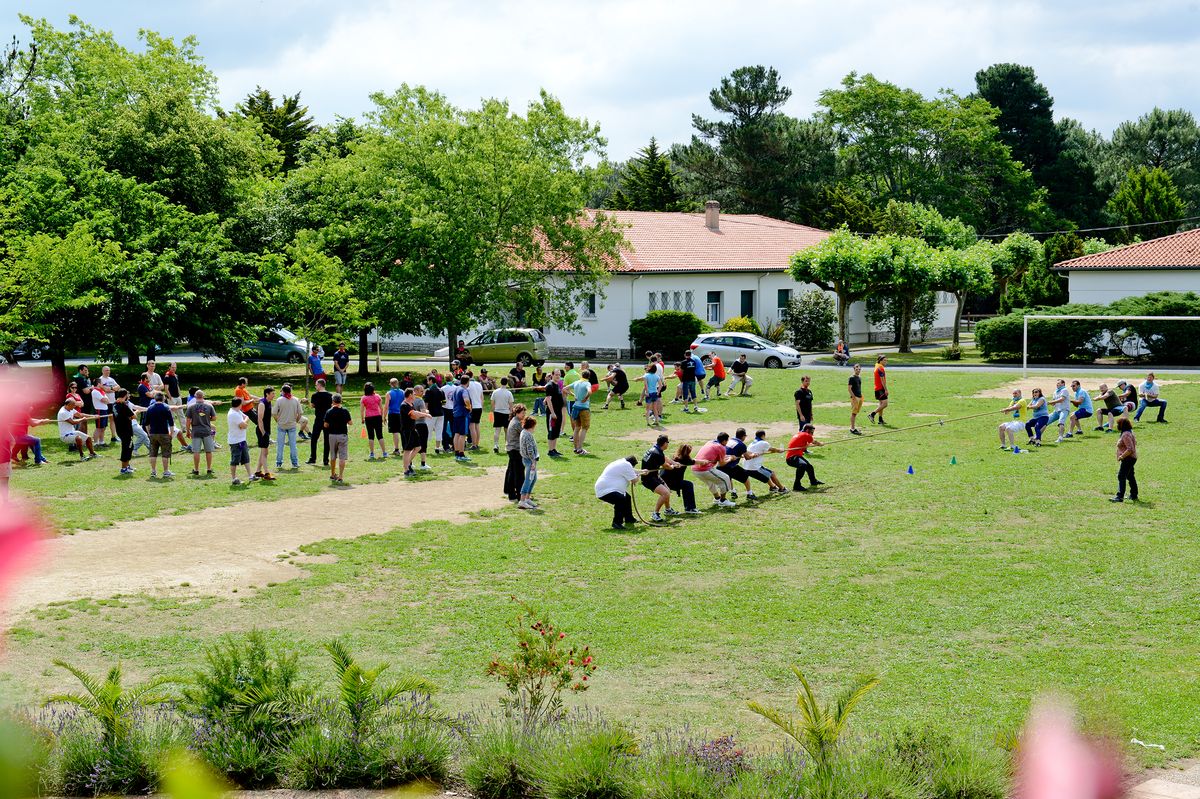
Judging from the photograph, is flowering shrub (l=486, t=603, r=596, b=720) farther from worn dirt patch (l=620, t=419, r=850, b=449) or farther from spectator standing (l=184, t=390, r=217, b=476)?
worn dirt patch (l=620, t=419, r=850, b=449)

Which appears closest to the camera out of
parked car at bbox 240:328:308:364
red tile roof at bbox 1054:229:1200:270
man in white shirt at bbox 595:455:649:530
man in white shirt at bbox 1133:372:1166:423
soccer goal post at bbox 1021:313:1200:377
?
man in white shirt at bbox 595:455:649:530

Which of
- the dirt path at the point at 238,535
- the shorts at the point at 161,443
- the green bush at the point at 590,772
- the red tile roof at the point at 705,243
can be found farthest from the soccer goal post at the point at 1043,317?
the green bush at the point at 590,772

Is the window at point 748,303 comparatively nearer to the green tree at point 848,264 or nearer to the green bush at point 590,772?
the green tree at point 848,264

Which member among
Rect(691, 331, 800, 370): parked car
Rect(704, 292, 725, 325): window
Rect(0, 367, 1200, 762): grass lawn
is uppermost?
Rect(704, 292, 725, 325): window

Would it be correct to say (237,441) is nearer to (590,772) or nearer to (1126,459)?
(590,772)

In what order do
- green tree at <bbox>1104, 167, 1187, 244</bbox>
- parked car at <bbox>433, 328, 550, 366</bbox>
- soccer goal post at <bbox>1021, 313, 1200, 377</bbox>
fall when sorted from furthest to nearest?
green tree at <bbox>1104, 167, 1187, 244</bbox> → parked car at <bbox>433, 328, 550, 366</bbox> → soccer goal post at <bbox>1021, 313, 1200, 377</bbox>

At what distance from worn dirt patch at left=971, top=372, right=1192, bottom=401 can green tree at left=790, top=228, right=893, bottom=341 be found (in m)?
10.6

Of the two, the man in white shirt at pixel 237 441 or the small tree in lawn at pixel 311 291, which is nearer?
the man in white shirt at pixel 237 441

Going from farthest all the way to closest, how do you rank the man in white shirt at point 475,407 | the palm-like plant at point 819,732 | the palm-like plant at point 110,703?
1. the man in white shirt at point 475,407
2. the palm-like plant at point 110,703
3. the palm-like plant at point 819,732

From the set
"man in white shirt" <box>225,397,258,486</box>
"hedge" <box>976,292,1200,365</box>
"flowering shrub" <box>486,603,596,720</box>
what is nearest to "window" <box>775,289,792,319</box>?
"hedge" <box>976,292,1200,365</box>

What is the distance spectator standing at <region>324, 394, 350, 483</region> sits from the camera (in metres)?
21.9

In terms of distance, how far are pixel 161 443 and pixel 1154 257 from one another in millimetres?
43135

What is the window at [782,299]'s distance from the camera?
5709cm

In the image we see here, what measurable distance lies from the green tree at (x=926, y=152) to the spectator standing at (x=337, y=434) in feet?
208
